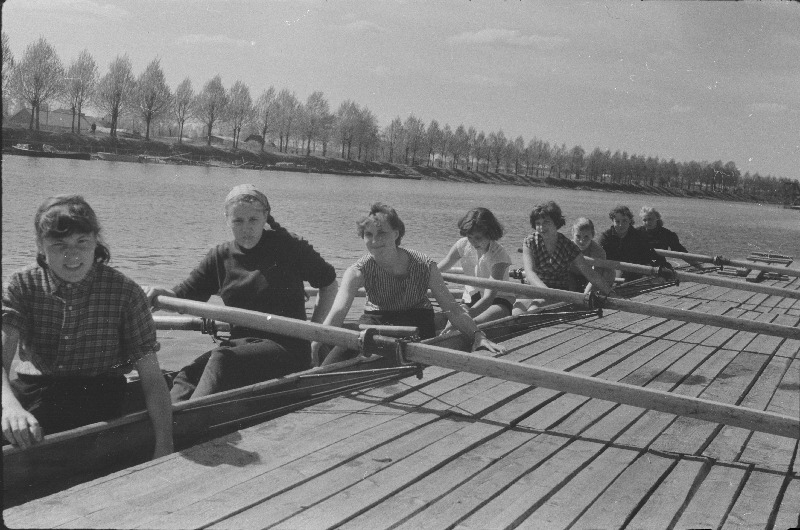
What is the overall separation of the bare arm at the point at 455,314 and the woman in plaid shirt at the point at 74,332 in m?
2.27

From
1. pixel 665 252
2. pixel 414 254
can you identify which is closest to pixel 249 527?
pixel 414 254

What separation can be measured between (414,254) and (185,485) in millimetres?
2752

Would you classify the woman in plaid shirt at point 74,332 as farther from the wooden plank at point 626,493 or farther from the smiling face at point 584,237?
the smiling face at point 584,237

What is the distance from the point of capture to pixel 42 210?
3.23m

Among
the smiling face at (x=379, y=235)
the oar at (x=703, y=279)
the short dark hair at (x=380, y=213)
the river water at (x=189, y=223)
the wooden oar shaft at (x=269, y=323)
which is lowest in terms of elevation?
the river water at (x=189, y=223)

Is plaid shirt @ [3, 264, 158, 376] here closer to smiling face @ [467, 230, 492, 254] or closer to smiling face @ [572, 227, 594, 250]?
smiling face @ [467, 230, 492, 254]

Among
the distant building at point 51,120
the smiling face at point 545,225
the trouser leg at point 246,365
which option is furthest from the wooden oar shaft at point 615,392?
the distant building at point 51,120

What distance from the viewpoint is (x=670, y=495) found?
139 inches

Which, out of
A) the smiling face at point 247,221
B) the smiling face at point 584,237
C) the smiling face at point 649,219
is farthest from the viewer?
the smiling face at point 649,219

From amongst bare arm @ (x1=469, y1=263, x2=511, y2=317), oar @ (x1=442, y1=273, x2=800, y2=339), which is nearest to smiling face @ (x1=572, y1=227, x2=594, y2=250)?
bare arm @ (x1=469, y1=263, x2=511, y2=317)

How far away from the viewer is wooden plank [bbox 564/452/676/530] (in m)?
3.23

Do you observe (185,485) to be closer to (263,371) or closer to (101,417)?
(101,417)

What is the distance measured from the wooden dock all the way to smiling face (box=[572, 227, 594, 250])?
3.71 m

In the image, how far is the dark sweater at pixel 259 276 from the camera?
4926mm
